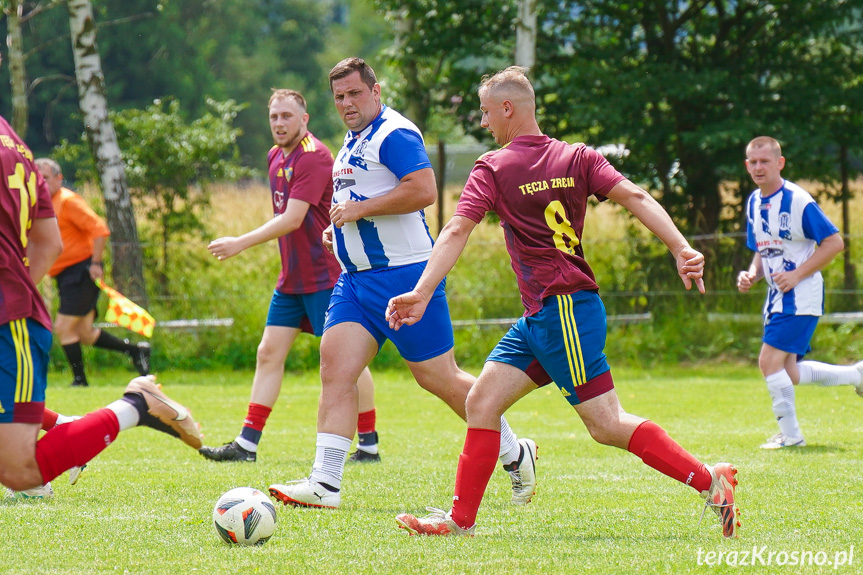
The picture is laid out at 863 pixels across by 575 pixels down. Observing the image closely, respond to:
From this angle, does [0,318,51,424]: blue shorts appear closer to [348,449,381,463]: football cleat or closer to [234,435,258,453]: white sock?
[234,435,258,453]: white sock

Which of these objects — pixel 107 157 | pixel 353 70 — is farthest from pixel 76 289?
pixel 353 70

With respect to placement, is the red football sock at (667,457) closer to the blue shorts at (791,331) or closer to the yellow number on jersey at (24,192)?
the yellow number on jersey at (24,192)

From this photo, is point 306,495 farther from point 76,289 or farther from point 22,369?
point 76,289

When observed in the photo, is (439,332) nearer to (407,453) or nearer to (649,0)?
(407,453)

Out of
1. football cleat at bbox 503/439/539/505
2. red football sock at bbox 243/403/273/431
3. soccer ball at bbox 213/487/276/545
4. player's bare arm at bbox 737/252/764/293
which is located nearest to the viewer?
soccer ball at bbox 213/487/276/545

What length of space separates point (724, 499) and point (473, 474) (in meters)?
1.06

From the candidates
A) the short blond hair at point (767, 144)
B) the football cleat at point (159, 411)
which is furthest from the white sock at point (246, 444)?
the short blond hair at point (767, 144)

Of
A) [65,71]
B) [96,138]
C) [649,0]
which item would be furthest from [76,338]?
[65,71]

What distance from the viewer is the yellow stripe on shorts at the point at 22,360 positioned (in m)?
4.29

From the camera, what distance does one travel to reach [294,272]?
7.09 meters

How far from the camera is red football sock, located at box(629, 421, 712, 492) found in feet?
14.3

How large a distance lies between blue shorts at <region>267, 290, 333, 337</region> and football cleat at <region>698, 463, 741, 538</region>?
339 cm

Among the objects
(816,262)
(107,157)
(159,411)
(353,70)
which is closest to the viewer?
(159,411)

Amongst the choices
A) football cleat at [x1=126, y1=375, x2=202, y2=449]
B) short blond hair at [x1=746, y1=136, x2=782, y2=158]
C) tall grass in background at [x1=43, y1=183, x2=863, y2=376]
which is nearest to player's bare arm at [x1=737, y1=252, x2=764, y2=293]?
short blond hair at [x1=746, y1=136, x2=782, y2=158]
